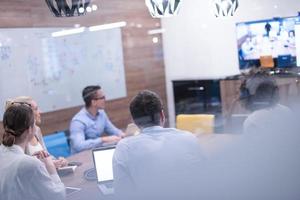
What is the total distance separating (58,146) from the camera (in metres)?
3.19

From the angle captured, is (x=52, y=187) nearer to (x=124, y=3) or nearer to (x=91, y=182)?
(x=91, y=182)

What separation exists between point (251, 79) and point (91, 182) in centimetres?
110

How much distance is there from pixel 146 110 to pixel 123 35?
11.5 ft

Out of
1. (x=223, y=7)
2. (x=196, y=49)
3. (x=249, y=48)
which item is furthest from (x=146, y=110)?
(x=196, y=49)

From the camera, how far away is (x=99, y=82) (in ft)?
15.4

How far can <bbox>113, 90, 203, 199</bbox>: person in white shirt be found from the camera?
0.79 metres

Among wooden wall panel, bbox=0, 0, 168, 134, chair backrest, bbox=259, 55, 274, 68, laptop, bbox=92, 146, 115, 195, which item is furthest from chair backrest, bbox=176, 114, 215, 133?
chair backrest, bbox=259, 55, 274, 68

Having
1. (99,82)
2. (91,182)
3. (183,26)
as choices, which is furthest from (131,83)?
(91,182)

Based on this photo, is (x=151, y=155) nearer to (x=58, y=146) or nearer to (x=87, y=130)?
(x=87, y=130)

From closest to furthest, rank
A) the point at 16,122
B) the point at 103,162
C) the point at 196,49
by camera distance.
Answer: the point at 16,122 → the point at 103,162 → the point at 196,49

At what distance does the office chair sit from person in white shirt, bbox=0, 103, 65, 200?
53.8 inches

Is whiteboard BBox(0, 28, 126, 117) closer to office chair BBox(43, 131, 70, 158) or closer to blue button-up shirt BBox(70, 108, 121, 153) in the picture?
office chair BBox(43, 131, 70, 158)

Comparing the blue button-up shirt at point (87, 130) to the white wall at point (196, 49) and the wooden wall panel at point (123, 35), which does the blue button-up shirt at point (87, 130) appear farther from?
the white wall at point (196, 49)

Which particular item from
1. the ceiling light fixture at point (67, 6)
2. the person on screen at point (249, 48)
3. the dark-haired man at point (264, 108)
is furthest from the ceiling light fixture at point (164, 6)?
the dark-haired man at point (264, 108)
